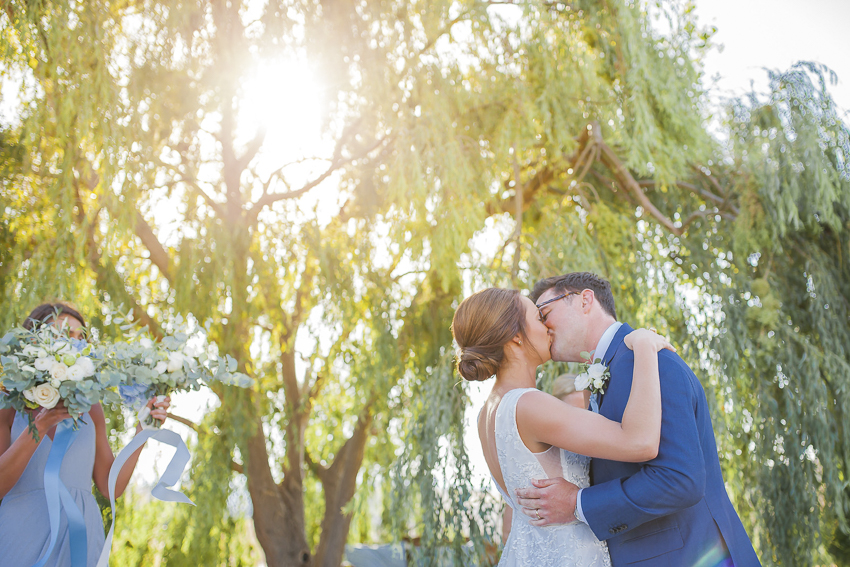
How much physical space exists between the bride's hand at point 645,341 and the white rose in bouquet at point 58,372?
6.34ft

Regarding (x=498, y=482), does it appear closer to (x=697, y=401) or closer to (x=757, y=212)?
(x=697, y=401)

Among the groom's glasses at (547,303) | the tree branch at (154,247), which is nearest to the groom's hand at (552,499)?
the groom's glasses at (547,303)

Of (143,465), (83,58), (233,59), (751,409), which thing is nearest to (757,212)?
(751,409)

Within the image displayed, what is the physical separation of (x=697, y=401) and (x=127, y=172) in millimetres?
3754

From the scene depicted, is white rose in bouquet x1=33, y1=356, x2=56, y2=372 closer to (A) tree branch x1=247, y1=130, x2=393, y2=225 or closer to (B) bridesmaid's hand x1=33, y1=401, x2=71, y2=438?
(B) bridesmaid's hand x1=33, y1=401, x2=71, y2=438

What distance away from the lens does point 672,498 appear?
1.68m

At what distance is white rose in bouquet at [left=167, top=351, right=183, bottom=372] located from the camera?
7.79 feet

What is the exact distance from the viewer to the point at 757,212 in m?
4.89

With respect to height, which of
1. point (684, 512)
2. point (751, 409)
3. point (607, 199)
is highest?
point (607, 199)

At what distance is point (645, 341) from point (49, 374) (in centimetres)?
204

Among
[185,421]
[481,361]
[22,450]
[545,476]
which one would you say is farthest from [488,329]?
[185,421]

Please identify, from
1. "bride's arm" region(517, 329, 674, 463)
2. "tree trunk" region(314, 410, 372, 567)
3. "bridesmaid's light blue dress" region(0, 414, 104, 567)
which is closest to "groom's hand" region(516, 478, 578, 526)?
"bride's arm" region(517, 329, 674, 463)

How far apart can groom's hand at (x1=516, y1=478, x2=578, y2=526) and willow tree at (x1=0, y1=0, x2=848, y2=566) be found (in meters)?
2.18

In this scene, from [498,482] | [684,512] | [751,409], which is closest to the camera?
[684,512]
